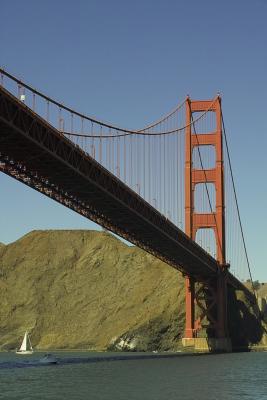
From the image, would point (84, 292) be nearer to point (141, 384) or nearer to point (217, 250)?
point (217, 250)

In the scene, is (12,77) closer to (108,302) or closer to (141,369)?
(141,369)

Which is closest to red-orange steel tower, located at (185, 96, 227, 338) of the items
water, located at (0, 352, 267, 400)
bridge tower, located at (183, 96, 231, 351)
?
bridge tower, located at (183, 96, 231, 351)

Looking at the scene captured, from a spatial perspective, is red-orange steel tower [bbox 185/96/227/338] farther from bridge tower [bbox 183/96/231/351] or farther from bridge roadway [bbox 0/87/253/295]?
bridge roadway [bbox 0/87/253/295]

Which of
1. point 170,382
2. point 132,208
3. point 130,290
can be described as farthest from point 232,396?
point 130,290

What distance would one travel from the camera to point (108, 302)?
131875mm

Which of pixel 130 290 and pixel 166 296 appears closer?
pixel 166 296

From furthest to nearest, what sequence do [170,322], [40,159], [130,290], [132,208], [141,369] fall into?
[130,290], [170,322], [132,208], [141,369], [40,159]

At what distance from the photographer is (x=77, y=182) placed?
5656cm

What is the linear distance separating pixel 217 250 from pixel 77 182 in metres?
42.3

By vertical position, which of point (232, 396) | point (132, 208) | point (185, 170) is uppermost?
point (185, 170)

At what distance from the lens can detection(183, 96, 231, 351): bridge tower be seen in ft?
304

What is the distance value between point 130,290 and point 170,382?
87498 millimetres

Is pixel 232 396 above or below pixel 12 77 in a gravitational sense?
below

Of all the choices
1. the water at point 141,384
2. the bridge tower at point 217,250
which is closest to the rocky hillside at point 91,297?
the bridge tower at point 217,250
